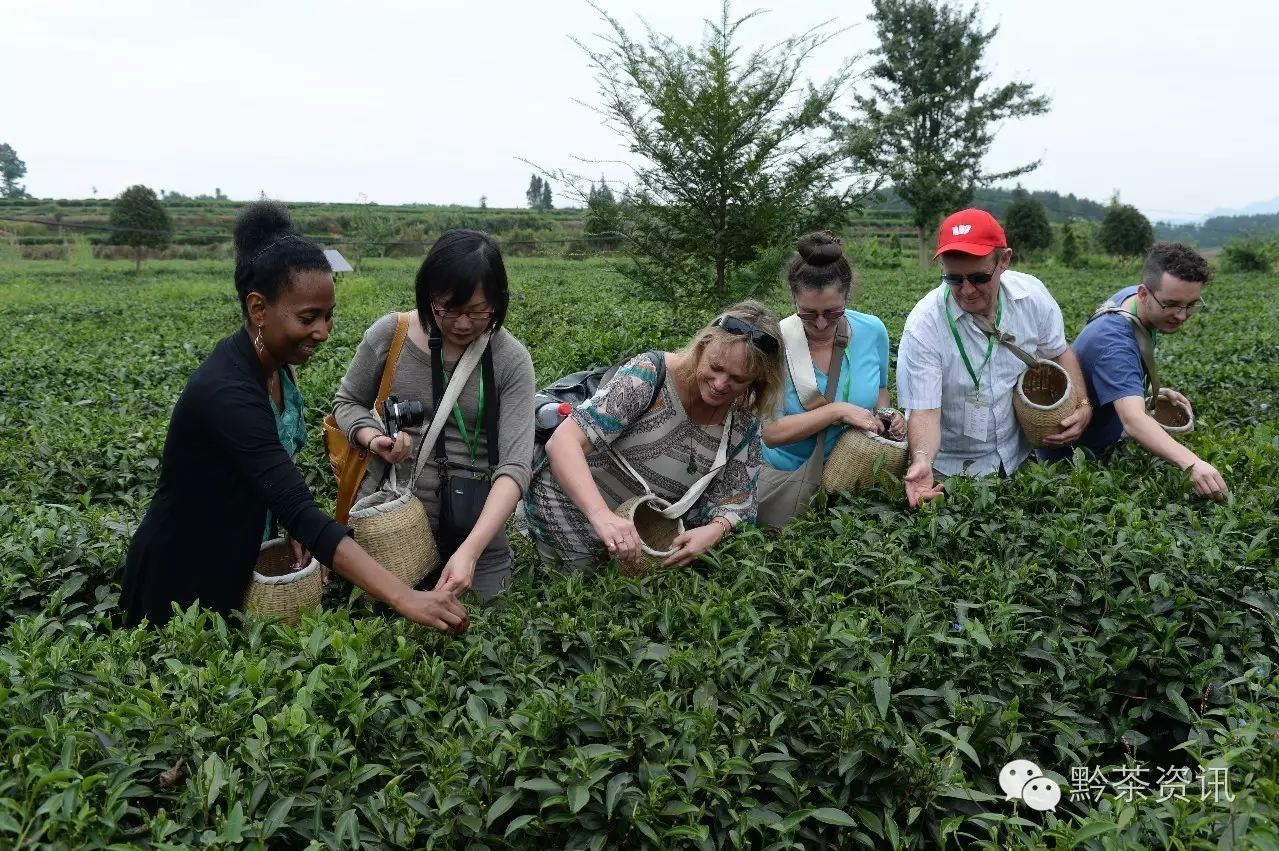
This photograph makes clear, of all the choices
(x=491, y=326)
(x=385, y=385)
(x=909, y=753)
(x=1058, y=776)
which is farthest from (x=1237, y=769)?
(x=385, y=385)

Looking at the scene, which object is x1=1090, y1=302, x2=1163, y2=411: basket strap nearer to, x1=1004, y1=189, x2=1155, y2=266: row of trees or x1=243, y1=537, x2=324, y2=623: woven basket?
x1=243, y1=537, x2=324, y2=623: woven basket

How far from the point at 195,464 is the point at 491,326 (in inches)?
37.4

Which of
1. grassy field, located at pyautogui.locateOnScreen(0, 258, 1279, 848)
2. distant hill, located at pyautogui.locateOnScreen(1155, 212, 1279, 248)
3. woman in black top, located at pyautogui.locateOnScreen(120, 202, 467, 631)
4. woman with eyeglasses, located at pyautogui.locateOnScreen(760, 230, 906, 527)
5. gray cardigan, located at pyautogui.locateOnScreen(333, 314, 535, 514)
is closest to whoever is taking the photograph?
grassy field, located at pyautogui.locateOnScreen(0, 258, 1279, 848)

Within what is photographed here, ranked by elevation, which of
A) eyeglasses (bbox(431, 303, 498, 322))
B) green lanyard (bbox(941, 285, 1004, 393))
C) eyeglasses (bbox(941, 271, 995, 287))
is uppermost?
eyeglasses (bbox(941, 271, 995, 287))

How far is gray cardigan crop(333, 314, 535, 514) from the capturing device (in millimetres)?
3141

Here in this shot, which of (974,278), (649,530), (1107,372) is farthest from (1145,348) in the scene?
(649,530)

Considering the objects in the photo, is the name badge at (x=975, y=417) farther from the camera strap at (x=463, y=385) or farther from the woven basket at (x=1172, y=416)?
the camera strap at (x=463, y=385)

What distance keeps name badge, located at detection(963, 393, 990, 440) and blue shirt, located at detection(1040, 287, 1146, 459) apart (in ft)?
1.33

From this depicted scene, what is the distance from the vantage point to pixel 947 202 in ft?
101

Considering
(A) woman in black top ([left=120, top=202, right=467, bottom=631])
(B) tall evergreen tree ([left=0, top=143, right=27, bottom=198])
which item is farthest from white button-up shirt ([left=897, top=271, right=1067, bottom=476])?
(B) tall evergreen tree ([left=0, top=143, right=27, bottom=198])

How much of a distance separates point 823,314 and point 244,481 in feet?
6.91

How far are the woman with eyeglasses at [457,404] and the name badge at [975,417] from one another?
1.72m

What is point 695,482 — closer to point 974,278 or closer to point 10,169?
point 974,278

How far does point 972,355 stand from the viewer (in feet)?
12.1
